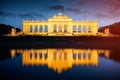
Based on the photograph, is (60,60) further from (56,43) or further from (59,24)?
(59,24)

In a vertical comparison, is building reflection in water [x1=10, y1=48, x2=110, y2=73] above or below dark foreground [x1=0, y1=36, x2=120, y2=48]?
below

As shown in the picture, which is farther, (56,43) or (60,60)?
(56,43)

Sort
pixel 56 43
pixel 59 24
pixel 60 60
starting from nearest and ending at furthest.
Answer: pixel 60 60 → pixel 56 43 → pixel 59 24

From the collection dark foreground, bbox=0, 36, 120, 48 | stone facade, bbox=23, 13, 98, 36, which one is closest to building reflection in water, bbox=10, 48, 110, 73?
dark foreground, bbox=0, 36, 120, 48

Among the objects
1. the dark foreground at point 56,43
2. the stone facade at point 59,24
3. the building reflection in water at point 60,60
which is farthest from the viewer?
the stone facade at point 59,24

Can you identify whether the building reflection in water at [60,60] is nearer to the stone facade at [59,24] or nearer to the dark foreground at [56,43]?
the dark foreground at [56,43]

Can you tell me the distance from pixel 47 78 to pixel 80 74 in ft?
6.64

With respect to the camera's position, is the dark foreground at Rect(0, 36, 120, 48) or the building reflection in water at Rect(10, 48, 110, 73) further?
the dark foreground at Rect(0, 36, 120, 48)

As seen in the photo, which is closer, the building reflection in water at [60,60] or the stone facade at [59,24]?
the building reflection in water at [60,60]

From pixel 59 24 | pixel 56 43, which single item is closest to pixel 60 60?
pixel 56 43

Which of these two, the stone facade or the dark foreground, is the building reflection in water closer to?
the dark foreground

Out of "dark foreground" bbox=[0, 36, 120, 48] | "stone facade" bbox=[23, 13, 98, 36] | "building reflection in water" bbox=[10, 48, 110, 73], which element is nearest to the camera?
"building reflection in water" bbox=[10, 48, 110, 73]

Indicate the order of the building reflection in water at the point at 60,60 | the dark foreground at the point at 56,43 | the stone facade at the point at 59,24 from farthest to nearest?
1. the stone facade at the point at 59,24
2. the dark foreground at the point at 56,43
3. the building reflection in water at the point at 60,60

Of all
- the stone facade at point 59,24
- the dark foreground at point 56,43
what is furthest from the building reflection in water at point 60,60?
the stone facade at point 59,24
